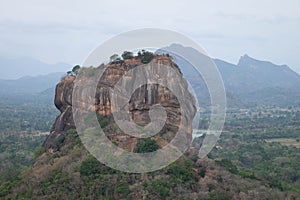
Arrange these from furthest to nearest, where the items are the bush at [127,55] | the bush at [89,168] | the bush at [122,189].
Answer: the bush at [127,55]
the bush at [89,168]
the bush at [122,189]

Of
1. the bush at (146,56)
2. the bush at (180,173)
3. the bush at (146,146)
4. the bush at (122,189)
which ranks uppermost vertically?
the bush at (146,56)

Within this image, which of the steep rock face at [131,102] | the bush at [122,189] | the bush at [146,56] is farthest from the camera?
the bush at [146,56]

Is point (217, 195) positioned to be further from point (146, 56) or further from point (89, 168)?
point (146, 56)

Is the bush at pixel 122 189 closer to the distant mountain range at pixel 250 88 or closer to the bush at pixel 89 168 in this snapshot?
the bush at pixel 89 168

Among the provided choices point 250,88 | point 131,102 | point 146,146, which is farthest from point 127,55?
point 250,88

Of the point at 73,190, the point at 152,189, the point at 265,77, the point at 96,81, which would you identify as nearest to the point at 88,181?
the point at 73,190

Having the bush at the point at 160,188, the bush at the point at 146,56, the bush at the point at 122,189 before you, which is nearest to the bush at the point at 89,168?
the bush at the point at 122,189

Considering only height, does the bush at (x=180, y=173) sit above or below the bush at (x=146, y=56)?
below

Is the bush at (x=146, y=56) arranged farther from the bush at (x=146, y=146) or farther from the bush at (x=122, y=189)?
the bush at (x=122, y=189)

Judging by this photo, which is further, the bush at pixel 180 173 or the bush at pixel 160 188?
the bush at pixel 180 173
